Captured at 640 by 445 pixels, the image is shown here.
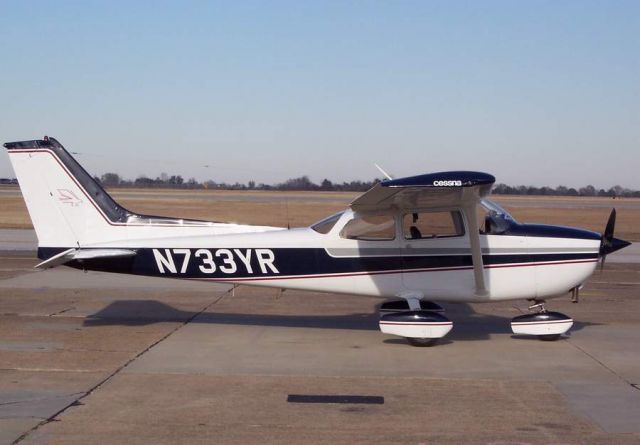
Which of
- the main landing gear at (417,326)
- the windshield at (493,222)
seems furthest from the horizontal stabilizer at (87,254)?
the windshield at (493,222)

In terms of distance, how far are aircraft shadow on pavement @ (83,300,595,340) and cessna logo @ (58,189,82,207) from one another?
1.77m

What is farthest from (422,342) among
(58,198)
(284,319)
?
(58,198)

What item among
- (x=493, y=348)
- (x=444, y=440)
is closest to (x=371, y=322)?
(x=493, y=348)

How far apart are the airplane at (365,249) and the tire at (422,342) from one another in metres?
0.02

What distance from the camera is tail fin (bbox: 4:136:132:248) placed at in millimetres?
10305

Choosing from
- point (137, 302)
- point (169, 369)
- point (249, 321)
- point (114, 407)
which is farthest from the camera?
point (137, 302)

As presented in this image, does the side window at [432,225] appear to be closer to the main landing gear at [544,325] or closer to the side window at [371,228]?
the side window at [371,228]

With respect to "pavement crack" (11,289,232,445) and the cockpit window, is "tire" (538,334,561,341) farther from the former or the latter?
"pavement crack" (11,289,232,445)

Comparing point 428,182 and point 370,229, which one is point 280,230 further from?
point 428,182

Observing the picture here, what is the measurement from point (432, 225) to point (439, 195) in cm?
82

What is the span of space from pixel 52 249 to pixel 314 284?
3635mm

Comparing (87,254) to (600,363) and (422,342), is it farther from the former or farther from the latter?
(600,363)

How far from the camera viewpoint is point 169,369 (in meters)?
8.18

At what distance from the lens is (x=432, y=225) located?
32.8ft
